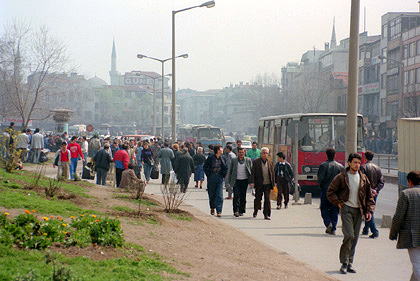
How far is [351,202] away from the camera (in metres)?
10.4

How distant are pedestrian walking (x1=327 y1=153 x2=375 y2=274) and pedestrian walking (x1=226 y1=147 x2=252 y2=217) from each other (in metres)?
7.40

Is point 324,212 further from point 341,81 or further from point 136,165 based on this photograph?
point 341,81

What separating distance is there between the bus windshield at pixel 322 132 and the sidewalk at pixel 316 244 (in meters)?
5.62

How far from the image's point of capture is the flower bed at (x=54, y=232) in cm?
866

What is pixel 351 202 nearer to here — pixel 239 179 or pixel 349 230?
pixel 349 230

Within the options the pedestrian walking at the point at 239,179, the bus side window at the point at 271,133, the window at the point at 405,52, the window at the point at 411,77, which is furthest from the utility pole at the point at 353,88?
the window at the point at 405,52

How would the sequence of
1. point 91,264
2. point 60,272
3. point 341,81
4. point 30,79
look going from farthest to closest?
point 341,81, point 30,79, point 91,264, point 60,272

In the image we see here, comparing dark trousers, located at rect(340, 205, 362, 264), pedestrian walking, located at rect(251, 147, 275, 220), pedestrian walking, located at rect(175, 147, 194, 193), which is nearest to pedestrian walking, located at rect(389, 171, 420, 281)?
dark trousers, located at rect(340, 205, 362, 264)

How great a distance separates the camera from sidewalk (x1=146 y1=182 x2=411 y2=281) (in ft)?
34.8

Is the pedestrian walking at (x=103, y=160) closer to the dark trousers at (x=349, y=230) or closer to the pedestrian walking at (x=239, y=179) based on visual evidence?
the pedestrian walking at (x=239, y=179)

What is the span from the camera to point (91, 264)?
8.26 m

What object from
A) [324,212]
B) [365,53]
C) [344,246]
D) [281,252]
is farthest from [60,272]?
[365,53]

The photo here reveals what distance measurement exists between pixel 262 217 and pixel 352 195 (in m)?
7.58

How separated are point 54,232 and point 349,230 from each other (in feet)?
13.2
